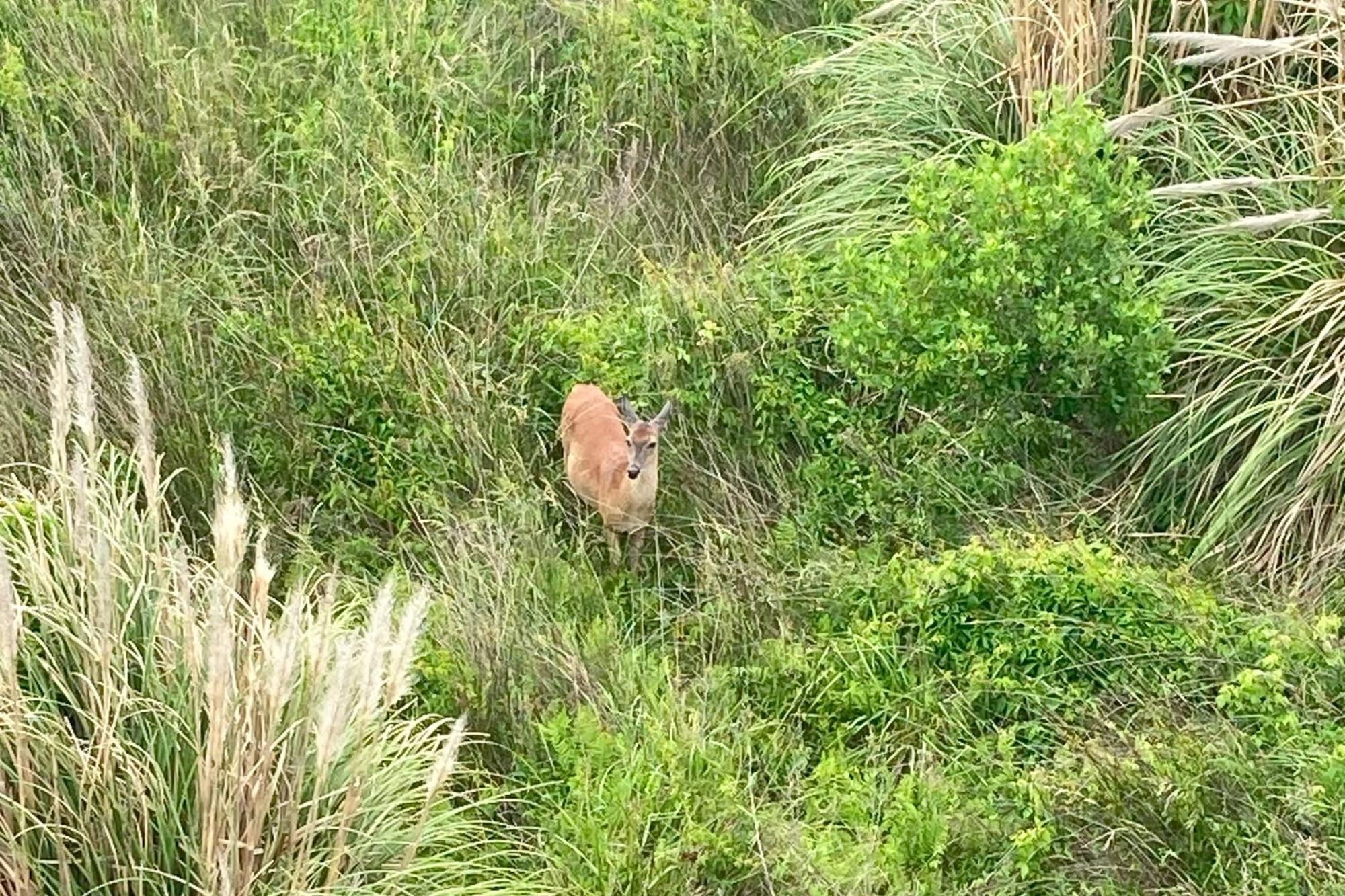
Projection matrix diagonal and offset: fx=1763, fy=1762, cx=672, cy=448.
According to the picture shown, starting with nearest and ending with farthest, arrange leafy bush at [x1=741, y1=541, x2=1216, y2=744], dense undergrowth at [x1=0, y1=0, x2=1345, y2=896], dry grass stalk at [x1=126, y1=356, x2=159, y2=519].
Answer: dry grass stalk at [x1=126, y1=356, x2=159, y2=519] → dense undergrowth at [x1=0, y1=0, x2=1345, y2=896] → leafy bush at [x1=741, y1=541, x2=1216, y2=744]

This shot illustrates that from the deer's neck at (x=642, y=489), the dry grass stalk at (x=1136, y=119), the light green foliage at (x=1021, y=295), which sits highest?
the dry grass stalk at (x=1136, y=119)

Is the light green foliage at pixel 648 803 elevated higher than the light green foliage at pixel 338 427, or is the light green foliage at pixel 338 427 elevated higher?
the light green foliage at pixel 338 427

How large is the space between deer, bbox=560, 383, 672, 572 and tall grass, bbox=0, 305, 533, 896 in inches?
56.0

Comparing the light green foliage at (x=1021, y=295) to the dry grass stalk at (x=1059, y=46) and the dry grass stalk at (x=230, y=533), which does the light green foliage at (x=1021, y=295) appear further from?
the dry grass stalk at (x=230, y=533)

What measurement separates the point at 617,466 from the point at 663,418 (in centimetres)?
19

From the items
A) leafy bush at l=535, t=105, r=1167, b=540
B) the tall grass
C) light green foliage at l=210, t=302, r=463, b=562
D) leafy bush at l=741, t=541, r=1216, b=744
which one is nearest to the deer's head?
leafy bush at l=535, t=105, r=1167, b=540

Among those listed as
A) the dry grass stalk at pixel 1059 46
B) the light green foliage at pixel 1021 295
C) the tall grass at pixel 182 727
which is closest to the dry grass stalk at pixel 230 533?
the tall grass at pixel 182 727

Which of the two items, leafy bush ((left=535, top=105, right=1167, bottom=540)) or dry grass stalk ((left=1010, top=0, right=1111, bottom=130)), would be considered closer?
leafy bush ((left=535, top=105, right=1167, bottom=540))

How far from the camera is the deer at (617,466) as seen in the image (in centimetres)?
498

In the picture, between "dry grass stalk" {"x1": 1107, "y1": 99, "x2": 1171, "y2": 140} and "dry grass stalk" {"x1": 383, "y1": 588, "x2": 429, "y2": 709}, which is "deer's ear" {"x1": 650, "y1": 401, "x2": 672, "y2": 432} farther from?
"dry grass stalk" {"x1": 383, "y1": 588, "x2": 429, "y2": 709}

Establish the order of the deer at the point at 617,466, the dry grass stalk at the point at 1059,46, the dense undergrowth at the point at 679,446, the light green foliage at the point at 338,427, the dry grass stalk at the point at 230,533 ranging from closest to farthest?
the dry grass stalk at the point at 230,533 < the dense undergrowth at the point at 679,446 < the deer at the point at 617,466 < the light green foliage at the point at 338,427 < the dry grass stalk at the point at 1059,46

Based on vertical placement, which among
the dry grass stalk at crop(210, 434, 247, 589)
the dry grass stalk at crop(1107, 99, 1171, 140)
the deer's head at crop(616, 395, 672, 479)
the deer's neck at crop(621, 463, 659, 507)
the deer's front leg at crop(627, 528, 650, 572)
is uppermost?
the dry grass stalk at crop(210, 434, 247, 589)

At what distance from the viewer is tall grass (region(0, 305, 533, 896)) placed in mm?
A: 2990

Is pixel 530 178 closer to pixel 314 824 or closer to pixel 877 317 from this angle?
pixel 877 317
